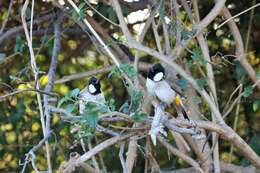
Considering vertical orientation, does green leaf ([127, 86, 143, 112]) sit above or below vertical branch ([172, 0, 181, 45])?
below

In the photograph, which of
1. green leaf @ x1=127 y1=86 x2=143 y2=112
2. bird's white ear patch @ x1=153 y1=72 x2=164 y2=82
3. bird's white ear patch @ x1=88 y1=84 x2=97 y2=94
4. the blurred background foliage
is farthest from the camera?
the blurred background foliage

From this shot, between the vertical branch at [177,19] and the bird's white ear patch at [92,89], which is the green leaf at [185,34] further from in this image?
the bird's white ear patch at [92,89]

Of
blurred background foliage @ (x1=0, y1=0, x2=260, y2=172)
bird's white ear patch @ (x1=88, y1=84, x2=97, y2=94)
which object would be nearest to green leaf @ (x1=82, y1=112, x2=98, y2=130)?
bird's white ear patch @ (x1=88, y1=84, x2=97, y2=94)

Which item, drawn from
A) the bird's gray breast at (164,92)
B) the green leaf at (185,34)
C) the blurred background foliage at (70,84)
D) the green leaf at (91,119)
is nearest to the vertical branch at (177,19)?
the green leaf at (185,34)

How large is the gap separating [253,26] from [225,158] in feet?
2.01

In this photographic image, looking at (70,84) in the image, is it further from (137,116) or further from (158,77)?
(137,116)

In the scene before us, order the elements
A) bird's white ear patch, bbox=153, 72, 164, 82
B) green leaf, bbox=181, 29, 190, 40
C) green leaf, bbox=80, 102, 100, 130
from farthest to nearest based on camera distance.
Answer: bird's white ear patch, bbox=153, 72, 164, 82, green leaf, bbox=181, 29, 190, 40, green leaf, bbox=80, 102, 100, 130

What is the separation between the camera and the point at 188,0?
2.84m

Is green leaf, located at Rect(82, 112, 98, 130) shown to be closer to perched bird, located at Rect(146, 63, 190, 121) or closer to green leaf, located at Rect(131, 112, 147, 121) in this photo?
green leaf, located at Rect(131, 112, 147, 121)

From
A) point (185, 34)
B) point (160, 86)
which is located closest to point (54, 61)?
point (160, 86)

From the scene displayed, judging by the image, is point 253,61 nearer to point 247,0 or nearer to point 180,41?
point 247,0

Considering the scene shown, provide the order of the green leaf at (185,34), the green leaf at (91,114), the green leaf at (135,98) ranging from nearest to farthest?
the green leaf at (91,114) < the green leaf at (135,98) < the green leaf at (185,34)

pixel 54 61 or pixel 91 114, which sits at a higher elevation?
pixel 54 61

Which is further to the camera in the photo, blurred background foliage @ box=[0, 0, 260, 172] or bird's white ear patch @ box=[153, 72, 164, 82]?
blurred background foliage @ box=[0, 0, 260, 172]
